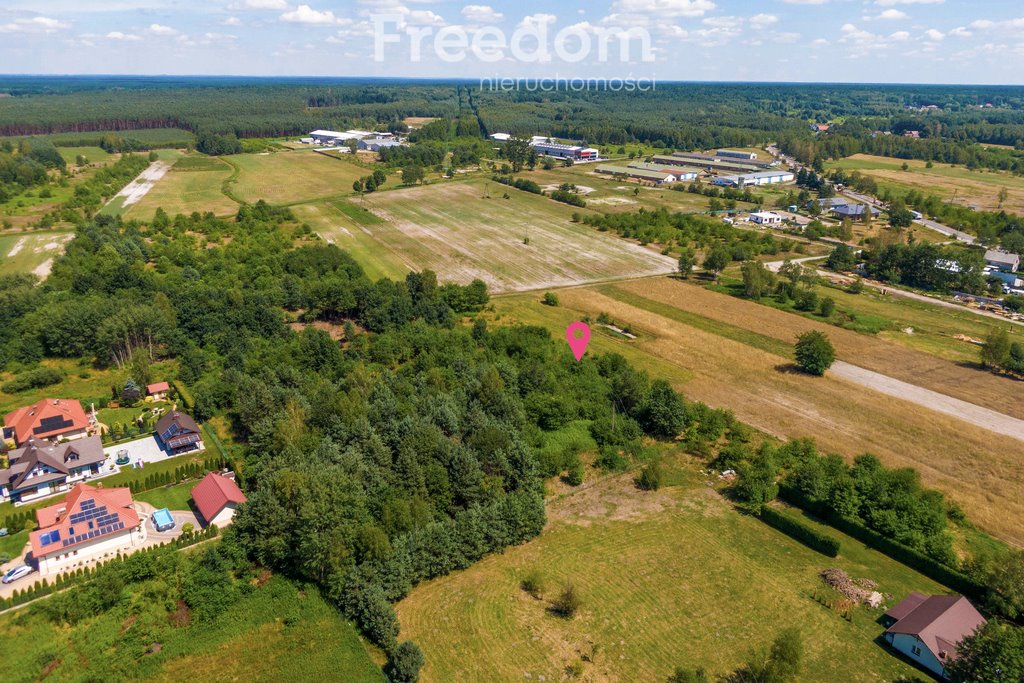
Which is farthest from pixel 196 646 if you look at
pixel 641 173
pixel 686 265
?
pixel 641 173

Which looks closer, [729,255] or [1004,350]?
[1004,350]

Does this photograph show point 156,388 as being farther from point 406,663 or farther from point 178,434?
point 406,663

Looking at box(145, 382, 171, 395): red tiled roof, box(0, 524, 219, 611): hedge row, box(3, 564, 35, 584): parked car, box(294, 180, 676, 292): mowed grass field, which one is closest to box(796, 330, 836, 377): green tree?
box(294, 180, 676, 292): mowed grass field

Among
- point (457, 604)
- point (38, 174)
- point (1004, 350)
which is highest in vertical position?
point (38, 174)

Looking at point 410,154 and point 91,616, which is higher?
point 410,154

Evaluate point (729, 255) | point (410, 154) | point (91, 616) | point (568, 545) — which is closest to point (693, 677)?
point (568, 545)

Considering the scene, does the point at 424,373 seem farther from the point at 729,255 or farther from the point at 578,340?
the point at 729,255
